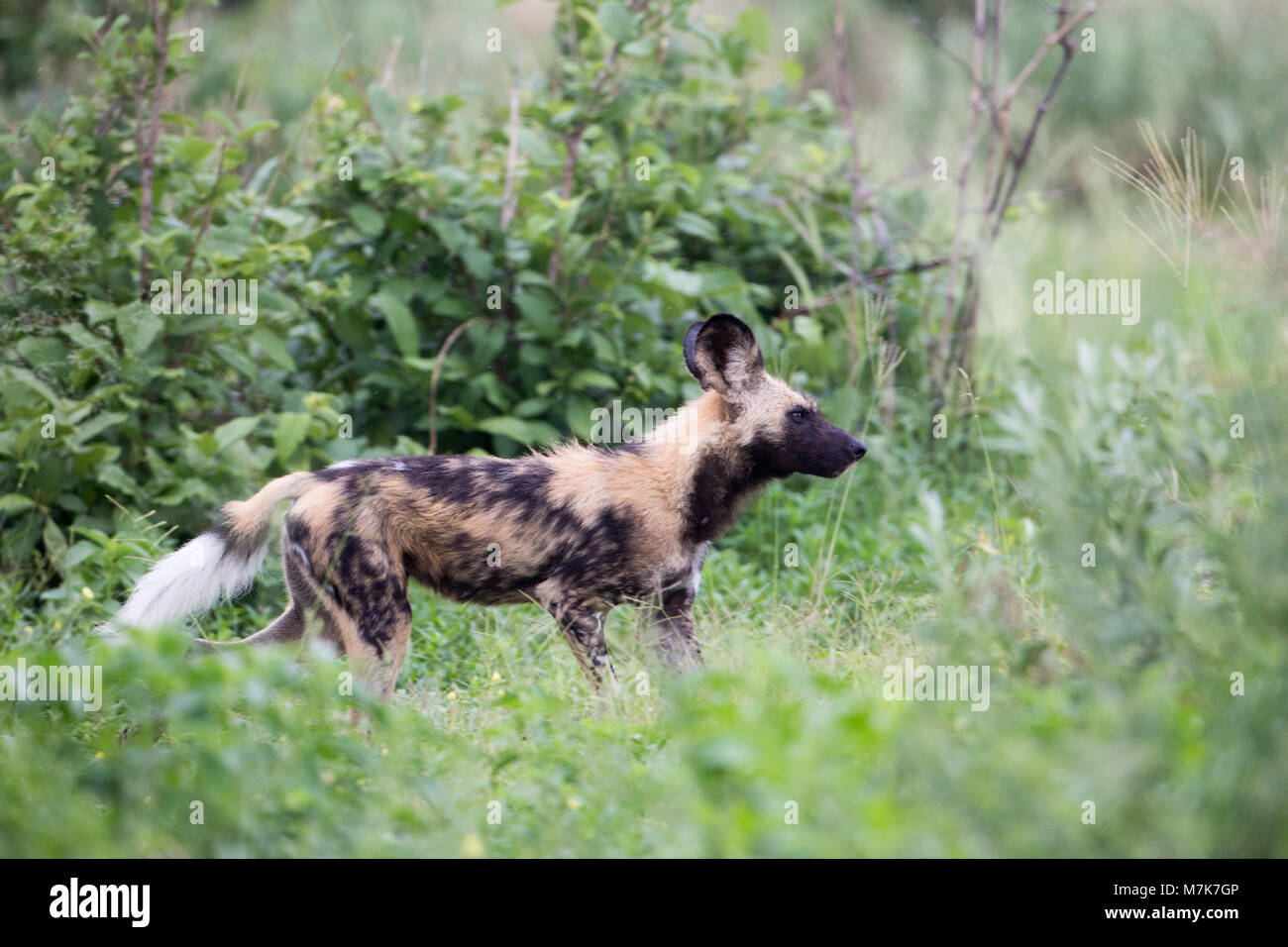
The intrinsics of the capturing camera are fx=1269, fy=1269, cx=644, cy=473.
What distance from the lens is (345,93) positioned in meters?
7.26

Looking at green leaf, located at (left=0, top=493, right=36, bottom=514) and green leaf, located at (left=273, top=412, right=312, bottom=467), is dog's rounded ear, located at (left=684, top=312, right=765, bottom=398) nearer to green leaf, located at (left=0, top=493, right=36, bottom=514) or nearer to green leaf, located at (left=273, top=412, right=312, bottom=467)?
green leaf, located at (left=273, top=412, right=312, bottom=467)

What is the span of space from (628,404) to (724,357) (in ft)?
5.04

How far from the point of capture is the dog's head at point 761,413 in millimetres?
5363

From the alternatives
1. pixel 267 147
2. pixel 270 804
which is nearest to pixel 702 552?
pixel 270 804

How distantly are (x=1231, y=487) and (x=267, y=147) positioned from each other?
6.80 m

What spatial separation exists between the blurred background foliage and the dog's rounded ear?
642mm

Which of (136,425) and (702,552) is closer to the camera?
(702,552)

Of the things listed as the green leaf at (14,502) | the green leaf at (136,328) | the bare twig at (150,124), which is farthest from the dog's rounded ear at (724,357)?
the green leaf at (14,502)

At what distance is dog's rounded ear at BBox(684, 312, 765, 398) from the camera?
5344 mm

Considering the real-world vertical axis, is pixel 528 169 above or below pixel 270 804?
above
